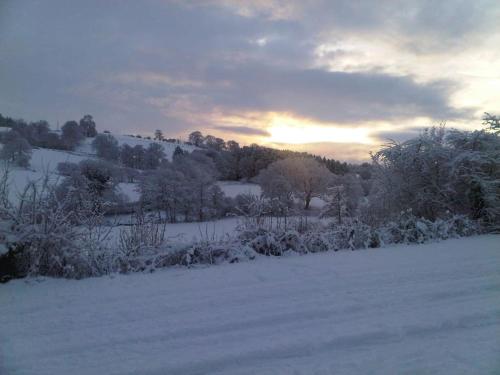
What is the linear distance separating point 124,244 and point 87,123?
54.5 m

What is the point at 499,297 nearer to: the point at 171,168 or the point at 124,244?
the point at 124,244

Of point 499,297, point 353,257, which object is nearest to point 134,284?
point 353,257

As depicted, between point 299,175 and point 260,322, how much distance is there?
1502 inches

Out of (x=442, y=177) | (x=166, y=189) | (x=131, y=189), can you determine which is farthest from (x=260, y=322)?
(x=131, y=189)

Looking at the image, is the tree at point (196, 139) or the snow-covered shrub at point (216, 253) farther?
the tree at point (196, 139)

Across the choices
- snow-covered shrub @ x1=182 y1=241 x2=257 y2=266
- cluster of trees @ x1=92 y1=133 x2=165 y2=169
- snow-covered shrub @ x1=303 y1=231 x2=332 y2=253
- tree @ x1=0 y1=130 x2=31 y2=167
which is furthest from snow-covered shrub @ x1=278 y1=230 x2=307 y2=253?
cluster of trees @ x1=92 y1=133 x2=165 y2=169

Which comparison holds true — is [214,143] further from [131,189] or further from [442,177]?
[442,177]

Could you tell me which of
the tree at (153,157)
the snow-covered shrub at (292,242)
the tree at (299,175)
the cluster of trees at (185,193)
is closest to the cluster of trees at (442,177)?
the snow-covered shrub at (292,242)

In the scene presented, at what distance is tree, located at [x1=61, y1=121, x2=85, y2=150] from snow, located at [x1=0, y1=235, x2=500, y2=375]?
47.2 meters

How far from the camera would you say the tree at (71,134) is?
156 ft

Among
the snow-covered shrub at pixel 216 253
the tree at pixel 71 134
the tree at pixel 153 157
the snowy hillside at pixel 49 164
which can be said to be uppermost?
the tree at pixel 71 134

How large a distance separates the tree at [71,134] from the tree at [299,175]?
27060mm

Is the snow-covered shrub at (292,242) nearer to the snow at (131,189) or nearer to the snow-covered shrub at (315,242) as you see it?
the snow-covered shrub at (315,242)

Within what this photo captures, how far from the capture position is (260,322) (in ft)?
11.6
